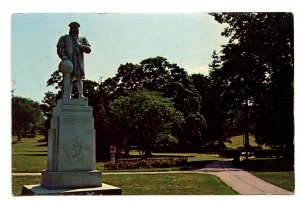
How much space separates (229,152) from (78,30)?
32.2 metres

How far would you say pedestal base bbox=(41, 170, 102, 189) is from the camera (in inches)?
429

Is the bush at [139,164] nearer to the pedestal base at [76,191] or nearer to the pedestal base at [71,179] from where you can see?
the pedestal base at [71,179]

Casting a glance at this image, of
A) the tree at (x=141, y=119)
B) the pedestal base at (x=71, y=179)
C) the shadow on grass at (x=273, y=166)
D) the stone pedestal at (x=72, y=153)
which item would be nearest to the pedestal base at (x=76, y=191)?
the stone pedestal at (x=72, y=153)

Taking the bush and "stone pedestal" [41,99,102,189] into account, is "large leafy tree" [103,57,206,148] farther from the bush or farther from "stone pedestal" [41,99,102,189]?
"stone pedestal" [41,99,102,189]

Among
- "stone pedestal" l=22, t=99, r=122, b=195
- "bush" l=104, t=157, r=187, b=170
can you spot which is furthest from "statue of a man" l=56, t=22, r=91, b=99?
"bush" l=104, t=157, r=187, b=170

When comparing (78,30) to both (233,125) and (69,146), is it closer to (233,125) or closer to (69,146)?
(69,146)

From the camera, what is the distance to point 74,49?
40.1 ft

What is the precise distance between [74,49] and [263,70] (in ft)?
56.6

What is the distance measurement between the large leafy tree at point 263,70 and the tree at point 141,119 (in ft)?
22.8

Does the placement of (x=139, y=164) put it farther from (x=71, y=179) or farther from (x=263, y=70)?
(x=71, y=179)

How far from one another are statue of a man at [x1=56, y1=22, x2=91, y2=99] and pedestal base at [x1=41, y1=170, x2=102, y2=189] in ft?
7.84

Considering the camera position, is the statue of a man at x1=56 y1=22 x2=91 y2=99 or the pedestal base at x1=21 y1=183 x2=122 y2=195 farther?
the statue of a man at x1=56 y1=22 x2=91 y2=99

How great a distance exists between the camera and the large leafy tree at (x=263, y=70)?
23.3 metres

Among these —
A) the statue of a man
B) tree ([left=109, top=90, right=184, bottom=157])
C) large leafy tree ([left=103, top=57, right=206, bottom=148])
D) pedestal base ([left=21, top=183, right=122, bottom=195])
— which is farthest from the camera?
large leafy tree ([left=103, top=57, right=206, bottom=148])
